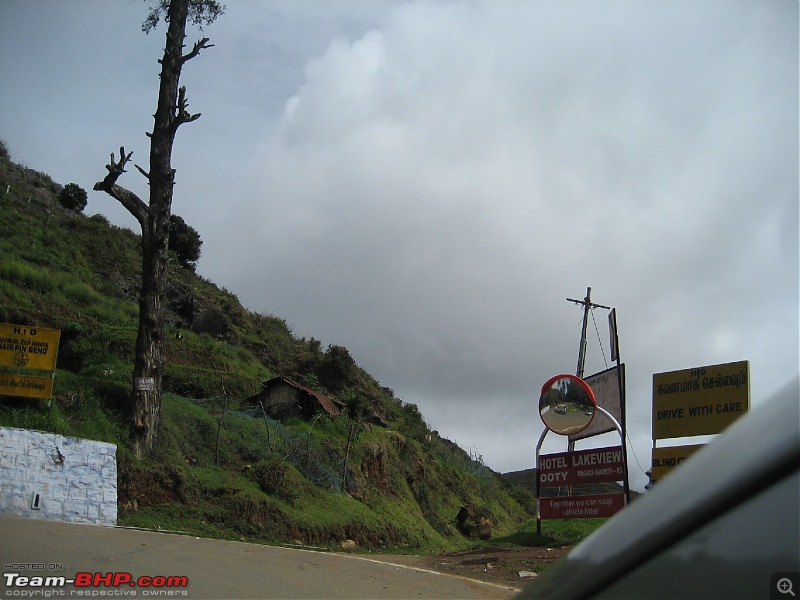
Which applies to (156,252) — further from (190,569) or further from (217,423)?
(190,569)

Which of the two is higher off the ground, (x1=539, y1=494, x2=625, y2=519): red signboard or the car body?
the car body

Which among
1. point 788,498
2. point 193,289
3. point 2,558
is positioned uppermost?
point 193,289

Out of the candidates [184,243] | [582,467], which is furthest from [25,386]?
[184,243]

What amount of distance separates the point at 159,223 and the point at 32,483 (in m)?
5.63

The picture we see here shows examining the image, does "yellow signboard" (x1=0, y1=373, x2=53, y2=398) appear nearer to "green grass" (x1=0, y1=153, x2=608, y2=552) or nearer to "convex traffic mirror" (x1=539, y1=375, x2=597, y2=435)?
"green grass" (x1=0, y1=153, x2=608, y2=552)

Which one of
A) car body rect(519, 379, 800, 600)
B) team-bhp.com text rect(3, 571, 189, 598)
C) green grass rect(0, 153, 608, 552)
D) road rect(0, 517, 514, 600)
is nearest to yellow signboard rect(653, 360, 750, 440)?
green grass rect(0, 153, 608, 552)

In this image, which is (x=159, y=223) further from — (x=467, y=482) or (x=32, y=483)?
(x=467, y=482)

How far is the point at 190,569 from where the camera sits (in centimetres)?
798

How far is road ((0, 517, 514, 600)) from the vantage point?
6.96 metres

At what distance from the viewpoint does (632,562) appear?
113 cm

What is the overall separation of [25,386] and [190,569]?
6.03 m

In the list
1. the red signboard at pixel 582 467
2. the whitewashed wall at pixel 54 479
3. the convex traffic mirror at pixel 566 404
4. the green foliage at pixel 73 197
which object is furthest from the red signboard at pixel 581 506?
the green foliage at pixel 73 197

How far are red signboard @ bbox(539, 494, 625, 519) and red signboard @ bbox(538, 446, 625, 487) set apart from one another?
28 centimetres

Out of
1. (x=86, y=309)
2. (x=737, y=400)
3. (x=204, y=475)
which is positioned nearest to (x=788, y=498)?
(x=737, y=400)
